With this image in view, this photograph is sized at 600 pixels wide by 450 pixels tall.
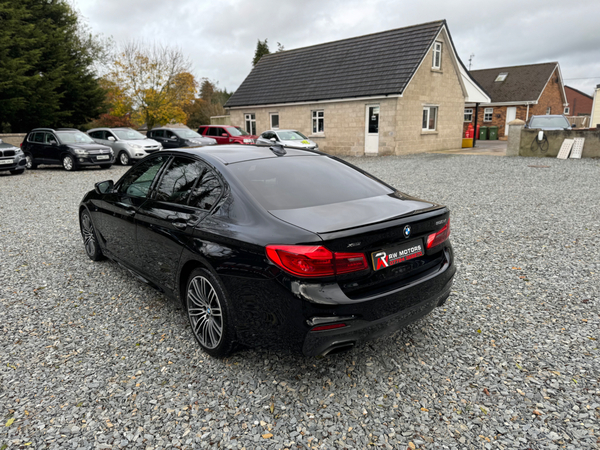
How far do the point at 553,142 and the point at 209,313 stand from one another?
59.8 feet

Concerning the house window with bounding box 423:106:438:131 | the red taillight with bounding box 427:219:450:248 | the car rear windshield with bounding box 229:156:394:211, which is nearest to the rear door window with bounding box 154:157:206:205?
the car rear windshield with bounding box 229:156:394:211

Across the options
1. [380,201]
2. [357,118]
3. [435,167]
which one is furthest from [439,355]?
[357,118]

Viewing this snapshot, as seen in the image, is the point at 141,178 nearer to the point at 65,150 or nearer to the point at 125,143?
the point at 65,150

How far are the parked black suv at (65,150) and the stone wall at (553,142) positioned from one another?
17.0 meters

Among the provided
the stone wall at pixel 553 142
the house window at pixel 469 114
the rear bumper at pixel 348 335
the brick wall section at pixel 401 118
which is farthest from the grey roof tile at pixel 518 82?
the rear bumper at pixel 348 335

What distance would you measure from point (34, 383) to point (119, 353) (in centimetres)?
58

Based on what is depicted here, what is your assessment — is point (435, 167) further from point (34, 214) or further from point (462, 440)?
point (462, 440)

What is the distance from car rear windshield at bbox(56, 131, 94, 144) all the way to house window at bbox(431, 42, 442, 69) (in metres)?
17.5

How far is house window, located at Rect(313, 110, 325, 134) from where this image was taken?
80.9 ft

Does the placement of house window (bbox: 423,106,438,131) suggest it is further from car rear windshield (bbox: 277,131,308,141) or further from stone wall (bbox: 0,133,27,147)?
stone wall (bbox: 0,133,27,147)

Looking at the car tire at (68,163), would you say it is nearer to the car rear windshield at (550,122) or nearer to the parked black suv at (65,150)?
the parked black suv at (65,150)

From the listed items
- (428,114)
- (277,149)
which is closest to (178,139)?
(428,114)

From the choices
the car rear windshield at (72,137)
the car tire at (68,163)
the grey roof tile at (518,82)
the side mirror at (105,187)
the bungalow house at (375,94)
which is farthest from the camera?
the grey roof tile at (518,82)

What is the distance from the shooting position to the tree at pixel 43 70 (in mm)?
21703
